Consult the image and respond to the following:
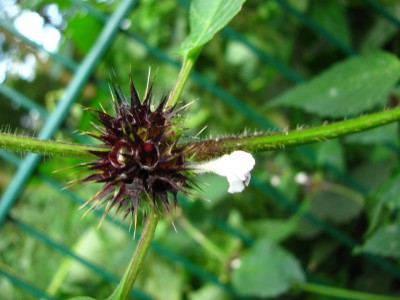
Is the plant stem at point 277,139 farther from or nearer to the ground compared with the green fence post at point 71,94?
nearer to the ground

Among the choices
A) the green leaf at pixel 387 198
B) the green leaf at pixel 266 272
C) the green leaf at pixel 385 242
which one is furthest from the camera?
the green leaf at pixel 266 272

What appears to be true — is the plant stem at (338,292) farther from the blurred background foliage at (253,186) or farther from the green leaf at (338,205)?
the green leaf at (338,205)

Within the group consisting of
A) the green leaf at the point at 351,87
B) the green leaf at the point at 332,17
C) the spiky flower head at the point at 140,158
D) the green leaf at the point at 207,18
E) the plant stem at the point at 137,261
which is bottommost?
the plant stem at the point at 137,261

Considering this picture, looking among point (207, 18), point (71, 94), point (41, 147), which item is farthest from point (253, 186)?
point (41, 147)

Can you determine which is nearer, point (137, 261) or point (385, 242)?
point (137, 261)

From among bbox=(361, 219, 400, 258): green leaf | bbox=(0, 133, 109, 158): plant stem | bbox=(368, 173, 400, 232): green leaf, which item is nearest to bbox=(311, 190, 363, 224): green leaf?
bbox=(361, 219, 400, 258): green leaf

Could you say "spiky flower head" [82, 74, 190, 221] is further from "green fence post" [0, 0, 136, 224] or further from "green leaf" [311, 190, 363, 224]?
"green leaf" [311, 190, 363, 224]

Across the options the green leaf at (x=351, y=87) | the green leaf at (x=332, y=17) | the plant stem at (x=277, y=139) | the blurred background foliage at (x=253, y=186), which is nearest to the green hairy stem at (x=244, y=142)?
the plant stem at (x=277, y=139)

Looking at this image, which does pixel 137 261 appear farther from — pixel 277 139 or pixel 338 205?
pixel 338 205
